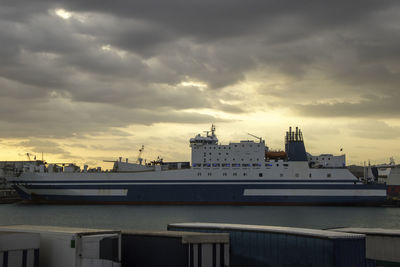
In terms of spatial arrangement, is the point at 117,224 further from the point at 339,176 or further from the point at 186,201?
the point at 339,176

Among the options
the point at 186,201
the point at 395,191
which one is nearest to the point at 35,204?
the point at 186,201

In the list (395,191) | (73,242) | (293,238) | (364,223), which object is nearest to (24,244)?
(73,242)

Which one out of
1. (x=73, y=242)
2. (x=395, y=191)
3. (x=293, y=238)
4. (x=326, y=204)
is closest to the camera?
(x=73, y=242)

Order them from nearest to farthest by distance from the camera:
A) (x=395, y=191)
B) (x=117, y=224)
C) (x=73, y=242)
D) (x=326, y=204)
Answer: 1. (x=73, y=242)
2. (x=117, y=224)
3. (x=326, y=204)
4. (x=395, y=191)

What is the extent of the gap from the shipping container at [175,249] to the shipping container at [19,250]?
2594 mm

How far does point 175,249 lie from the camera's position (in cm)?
1235

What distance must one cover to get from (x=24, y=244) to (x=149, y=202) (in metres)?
34.2

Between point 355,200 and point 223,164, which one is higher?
point 223,164

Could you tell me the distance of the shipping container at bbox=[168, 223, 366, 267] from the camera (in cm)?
1159

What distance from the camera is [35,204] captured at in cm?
4697

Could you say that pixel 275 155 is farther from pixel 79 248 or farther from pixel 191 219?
pixel 79 248

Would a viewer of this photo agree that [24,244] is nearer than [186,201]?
Yes

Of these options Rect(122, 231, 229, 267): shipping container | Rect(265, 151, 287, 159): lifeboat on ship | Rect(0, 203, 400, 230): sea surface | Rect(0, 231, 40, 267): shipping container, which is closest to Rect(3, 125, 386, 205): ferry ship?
Rect(265, 151, 287, 159): lifeboat on ship

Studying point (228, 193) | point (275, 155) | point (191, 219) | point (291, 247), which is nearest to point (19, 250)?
point (291, 247)
